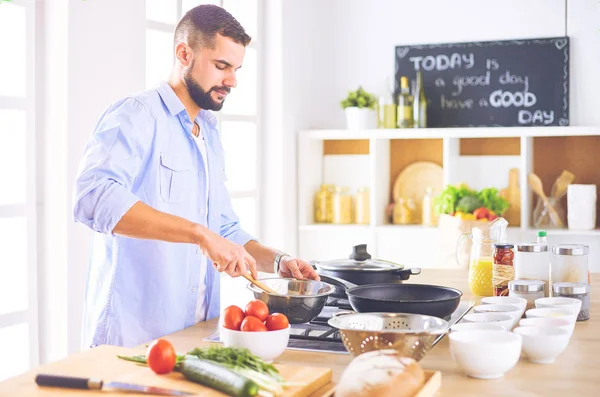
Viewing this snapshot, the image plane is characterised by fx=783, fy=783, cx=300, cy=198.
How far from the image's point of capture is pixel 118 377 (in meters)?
1.46

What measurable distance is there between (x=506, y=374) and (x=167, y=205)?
3.64 feet

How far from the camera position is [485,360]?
1526mm

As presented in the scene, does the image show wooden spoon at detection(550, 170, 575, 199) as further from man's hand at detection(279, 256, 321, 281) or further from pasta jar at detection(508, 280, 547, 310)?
man's hand at detection(279, 256, 321, 281)

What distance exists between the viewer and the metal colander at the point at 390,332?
154cm

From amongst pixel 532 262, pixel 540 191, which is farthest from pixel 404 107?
pixel 532 262

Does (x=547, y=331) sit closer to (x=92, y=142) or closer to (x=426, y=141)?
(x=92, y=142)

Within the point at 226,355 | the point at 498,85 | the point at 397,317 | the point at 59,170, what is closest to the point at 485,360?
the point at 397,317

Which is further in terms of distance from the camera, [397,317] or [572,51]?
[572,51]

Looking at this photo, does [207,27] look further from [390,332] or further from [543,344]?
[543,344]

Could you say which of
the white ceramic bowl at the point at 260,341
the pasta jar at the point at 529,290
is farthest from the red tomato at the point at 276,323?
the pasta jar at the point at 529,290

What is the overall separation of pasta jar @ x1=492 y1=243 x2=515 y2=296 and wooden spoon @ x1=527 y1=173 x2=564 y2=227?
2.21m

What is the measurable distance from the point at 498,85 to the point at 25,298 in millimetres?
3151

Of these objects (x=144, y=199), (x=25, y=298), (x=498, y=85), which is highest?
(x=498, y=85)

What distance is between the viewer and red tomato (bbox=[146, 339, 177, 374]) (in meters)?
1.45
